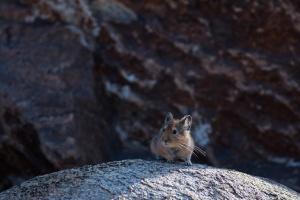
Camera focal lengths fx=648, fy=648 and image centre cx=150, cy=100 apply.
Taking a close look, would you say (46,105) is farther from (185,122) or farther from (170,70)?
(185,122)

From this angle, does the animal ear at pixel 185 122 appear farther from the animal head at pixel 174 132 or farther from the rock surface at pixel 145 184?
the rock surface at pixel 145 184

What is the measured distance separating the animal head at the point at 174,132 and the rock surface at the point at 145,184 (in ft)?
3.16

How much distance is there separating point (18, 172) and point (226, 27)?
14.7 ft

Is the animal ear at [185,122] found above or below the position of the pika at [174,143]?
above

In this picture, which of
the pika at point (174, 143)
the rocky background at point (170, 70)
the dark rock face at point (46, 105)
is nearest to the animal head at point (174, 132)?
the pika at point (174, 143)

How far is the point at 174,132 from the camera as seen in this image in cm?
871

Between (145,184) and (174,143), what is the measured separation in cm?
169

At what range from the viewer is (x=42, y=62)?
11602 millimetres

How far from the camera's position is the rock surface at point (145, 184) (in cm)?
679

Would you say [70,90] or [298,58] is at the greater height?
[298,58]

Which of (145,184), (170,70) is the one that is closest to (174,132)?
(145,184)

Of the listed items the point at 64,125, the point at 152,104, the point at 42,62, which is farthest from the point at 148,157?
the point at 42,62

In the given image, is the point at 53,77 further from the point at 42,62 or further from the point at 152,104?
the point at 152,104

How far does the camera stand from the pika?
841cm
